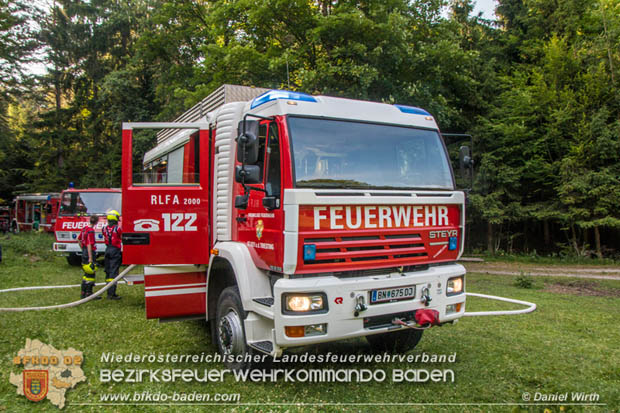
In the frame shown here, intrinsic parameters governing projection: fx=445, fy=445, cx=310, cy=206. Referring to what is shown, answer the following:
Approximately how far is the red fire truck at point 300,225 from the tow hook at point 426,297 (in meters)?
0.02

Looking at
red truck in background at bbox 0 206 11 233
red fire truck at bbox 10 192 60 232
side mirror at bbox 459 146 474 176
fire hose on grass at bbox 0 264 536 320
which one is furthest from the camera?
red truck in background at bbox 0 206 11 233

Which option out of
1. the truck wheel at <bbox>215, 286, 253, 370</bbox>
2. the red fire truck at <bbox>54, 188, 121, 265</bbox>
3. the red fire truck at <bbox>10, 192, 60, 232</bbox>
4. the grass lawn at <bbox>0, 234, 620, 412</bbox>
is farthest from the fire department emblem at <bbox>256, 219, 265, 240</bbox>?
the red fire truck at <bbox>10, 192, 60, 232</bbox>

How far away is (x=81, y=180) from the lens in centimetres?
3022

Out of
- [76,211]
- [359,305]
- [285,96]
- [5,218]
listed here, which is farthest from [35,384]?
[5,218]

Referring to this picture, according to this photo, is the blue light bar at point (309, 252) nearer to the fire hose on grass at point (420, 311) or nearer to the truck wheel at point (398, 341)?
the fire hose on grass at point (420, 311)

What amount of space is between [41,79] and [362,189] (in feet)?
109

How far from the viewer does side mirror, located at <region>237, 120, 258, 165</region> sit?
14.2ft

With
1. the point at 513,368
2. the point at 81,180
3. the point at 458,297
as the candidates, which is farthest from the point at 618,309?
the point at 81,180

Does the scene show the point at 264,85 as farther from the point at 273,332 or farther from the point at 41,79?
the point at 41,79

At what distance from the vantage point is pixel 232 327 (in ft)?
15.8

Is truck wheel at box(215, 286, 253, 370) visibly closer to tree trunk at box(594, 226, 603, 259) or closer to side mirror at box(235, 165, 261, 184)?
side mirror at box(235, 165, 261, 184)

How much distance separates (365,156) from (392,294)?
1464 mm

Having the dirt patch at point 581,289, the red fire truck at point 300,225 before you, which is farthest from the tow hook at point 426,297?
the dirt patch at point 581,289

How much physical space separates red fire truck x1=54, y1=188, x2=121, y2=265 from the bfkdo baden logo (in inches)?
364
